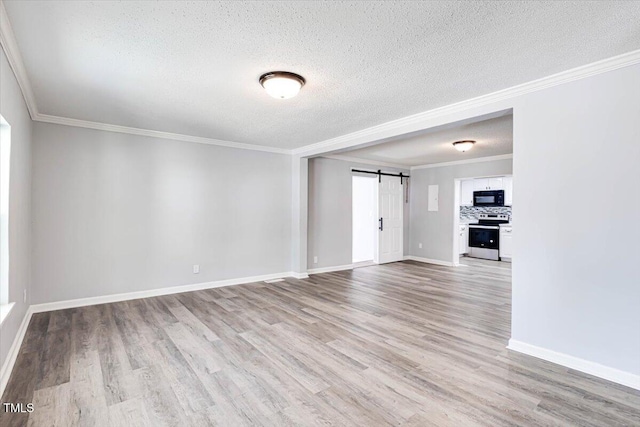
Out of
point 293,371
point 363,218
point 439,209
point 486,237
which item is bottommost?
point 293,371

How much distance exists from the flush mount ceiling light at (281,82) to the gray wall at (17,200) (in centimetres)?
180

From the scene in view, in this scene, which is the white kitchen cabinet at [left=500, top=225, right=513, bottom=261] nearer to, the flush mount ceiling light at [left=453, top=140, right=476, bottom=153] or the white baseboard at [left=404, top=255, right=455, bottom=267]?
the white baseboard at [left=404, top=255, right=455, bottom=267]

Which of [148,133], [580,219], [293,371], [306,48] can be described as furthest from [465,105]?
[148,133]

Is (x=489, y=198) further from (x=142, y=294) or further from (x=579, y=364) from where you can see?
(x=142, y=294)

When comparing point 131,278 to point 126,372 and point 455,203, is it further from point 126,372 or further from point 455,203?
point 455,203

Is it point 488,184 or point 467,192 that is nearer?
point 488,184

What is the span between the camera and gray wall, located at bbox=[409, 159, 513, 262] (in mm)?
7309

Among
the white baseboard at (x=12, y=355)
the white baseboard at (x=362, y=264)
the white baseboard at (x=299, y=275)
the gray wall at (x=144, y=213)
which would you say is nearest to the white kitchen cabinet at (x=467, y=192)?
the white baseboard at (x=362, y=264)

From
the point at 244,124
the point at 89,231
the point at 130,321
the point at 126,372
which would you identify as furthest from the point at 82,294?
the point at 244,124

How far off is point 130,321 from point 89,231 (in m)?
1.49

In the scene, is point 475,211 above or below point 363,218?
above

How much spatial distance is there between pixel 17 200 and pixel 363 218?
7.30 meters

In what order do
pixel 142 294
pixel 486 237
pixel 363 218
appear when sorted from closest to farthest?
pixel 142 294, pixel 486 237, pixel 363 218

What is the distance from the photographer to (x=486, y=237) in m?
8.70
